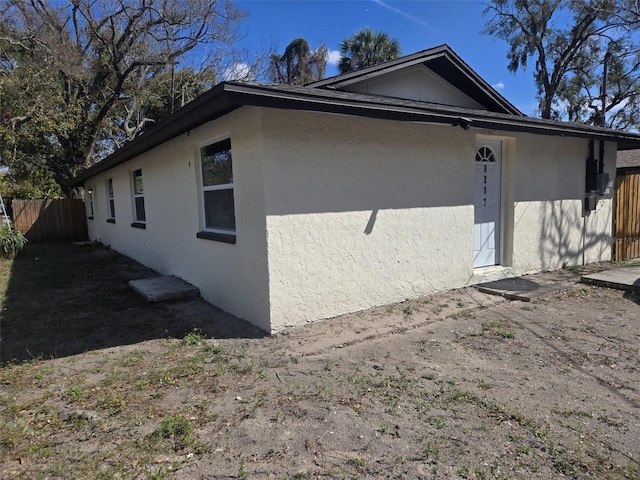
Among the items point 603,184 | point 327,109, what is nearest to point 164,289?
Result: point 327,109

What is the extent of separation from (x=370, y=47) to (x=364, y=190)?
20.2 metres

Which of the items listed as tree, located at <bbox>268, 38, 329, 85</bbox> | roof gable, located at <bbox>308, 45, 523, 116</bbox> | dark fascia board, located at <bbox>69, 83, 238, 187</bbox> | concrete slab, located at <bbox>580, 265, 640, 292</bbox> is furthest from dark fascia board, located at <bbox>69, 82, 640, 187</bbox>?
tree, located at <bbox>268, 38, 329, 85</bbox>

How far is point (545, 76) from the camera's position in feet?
76.4

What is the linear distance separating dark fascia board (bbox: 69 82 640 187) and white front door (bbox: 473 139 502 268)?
0.77 meters

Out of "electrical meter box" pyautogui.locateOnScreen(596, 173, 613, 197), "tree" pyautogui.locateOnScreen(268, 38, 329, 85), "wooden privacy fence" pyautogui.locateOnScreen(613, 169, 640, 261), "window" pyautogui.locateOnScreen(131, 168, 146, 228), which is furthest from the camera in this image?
"tree" pyautogui.locateOnScreen(268, 38, 329, 85)

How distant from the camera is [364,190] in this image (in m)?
5.22

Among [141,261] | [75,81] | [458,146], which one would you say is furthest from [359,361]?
[75,81]

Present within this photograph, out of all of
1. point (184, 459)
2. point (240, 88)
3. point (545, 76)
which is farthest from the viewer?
point (545, 76)

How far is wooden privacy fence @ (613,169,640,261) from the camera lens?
8.83 m

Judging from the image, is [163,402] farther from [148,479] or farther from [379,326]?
[379,326]

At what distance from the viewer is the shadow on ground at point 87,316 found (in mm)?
4621

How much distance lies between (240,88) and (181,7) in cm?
1680

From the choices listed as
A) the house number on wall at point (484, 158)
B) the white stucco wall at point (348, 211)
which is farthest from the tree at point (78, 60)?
the house number on wall at point (484, 158)

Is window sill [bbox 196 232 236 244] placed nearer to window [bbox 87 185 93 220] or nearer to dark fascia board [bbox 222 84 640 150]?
dark fascia board [bbox 222 84 640 150]
